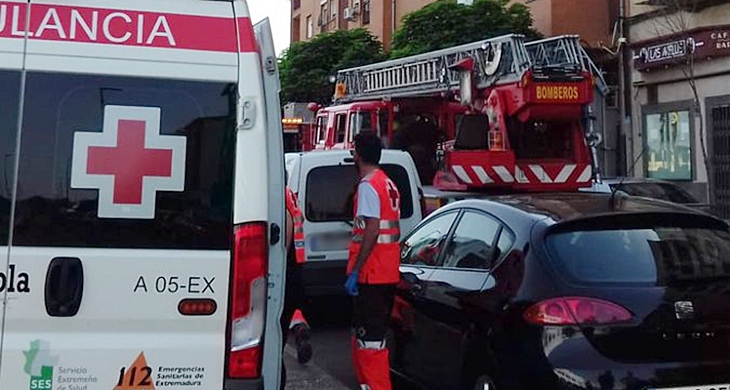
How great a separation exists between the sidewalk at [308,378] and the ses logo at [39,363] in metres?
3.64

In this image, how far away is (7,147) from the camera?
361 cm

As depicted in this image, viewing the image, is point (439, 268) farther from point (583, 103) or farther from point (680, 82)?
point (680, 82)

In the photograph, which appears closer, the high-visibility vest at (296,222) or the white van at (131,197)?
the white van at (131,197)

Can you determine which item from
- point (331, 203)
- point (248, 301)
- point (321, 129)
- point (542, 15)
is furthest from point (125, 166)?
point (542, 15)

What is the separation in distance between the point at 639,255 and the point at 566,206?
645 millimetres

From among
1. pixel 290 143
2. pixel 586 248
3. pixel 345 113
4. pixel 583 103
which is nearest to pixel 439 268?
pixel 586 248

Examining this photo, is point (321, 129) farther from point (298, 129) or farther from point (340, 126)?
point (298, 129)

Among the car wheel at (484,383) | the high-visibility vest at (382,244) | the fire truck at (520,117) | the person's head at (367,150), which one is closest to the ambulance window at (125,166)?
the car wheel at (484,383)

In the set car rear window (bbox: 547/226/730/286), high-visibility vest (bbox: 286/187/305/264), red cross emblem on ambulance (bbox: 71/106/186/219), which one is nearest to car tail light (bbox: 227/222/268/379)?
red cross emblem on ambulance (bbox: 71/106/186/219)

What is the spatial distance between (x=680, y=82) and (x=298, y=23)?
31729mm

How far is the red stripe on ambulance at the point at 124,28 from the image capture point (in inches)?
145

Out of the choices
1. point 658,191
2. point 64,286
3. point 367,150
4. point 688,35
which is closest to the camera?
point 64,286

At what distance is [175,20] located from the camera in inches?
151

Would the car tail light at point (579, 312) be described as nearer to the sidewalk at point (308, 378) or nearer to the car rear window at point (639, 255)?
the car rear window at point (639, 255)
